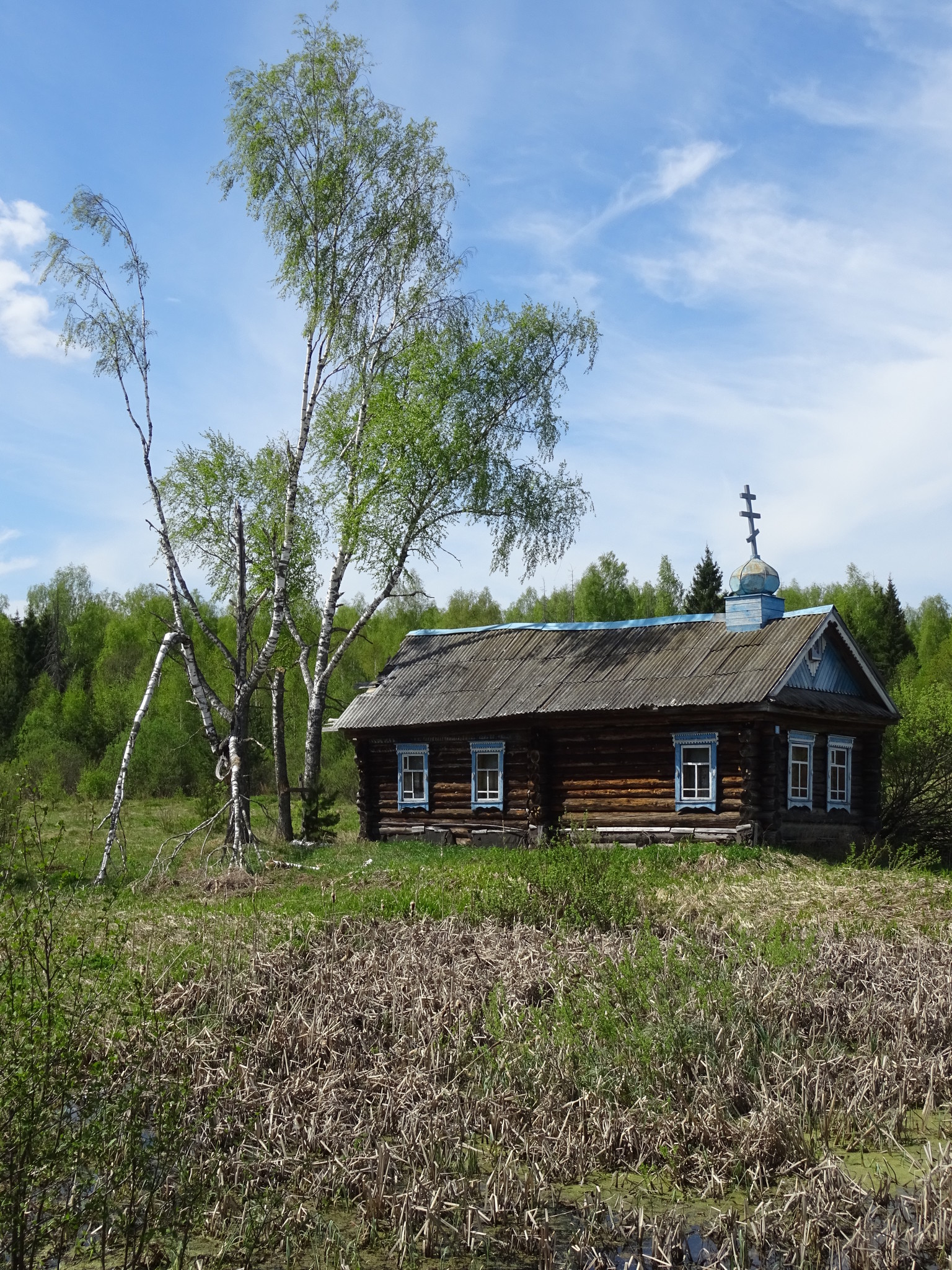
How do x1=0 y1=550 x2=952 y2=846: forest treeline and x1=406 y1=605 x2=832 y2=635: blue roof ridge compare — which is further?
x1=0 y1=550 x2=952 y2=846: forest treeline

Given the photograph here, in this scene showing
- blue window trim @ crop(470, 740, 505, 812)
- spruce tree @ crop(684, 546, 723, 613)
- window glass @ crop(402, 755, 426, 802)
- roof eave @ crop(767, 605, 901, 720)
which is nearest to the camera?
roof eave @ crop(767, 605, 901, 720)

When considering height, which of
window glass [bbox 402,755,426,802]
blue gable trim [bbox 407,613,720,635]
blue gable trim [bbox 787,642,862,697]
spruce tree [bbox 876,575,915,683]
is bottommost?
window glass [bbox 402,755,426,802]

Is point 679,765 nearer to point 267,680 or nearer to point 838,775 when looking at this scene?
point 838,775

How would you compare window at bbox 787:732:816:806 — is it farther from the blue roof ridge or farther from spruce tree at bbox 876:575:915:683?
spruce tree at bbox 876:575:915:683

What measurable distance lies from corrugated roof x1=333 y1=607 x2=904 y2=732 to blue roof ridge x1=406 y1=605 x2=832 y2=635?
0.03 metres

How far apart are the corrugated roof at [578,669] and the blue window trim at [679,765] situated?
2.50 feet

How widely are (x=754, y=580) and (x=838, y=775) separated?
13.1ft

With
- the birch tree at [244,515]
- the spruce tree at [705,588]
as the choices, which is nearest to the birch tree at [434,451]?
the birch tree at [244,515]

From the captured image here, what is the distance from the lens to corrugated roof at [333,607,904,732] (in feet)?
63.5

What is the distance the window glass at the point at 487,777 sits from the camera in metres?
21.8

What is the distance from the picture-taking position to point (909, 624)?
71.6 m

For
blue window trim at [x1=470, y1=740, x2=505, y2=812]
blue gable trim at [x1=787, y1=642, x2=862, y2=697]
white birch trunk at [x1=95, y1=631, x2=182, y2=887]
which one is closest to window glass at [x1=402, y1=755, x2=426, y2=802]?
blue window trim at [x1=470, y1=740, x2=505, y2=812]

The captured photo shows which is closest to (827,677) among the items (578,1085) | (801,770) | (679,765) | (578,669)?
(801,770)

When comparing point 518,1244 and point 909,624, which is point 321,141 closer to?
point 518,1244
